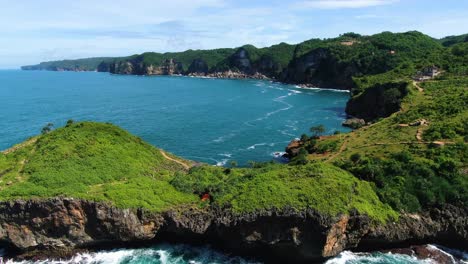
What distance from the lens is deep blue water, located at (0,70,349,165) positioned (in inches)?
3366

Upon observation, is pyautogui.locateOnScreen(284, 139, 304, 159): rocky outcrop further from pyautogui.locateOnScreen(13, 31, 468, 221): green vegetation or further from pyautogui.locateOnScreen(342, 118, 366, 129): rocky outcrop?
pyautogui.locateOnScreen(342, 118, 366, 129): rocky outcrop

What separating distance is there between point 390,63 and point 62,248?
17169 cm

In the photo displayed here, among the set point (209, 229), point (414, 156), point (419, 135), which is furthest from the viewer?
point (419, 135)

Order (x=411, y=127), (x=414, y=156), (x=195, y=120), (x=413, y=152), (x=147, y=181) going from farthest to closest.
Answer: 1. (x=195, y=120)
2. (x=411, y=127)
3. (x=413, y=152)
4. (x=414, y=156)
5. (x=147, y=181)

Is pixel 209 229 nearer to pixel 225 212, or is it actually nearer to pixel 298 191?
pixel 225 212

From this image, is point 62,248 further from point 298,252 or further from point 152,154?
point 298,252

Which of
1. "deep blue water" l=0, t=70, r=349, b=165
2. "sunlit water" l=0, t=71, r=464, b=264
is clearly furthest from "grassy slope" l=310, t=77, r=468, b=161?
"deep blue water" l=0, t=70, r=349, b=165

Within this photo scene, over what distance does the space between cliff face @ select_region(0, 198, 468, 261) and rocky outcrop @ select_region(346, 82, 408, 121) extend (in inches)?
2389

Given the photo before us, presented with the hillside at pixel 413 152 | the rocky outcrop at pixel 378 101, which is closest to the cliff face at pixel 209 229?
the hillside at pixel 413 152

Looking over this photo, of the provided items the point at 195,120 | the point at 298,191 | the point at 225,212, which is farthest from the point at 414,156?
the point at 195,120

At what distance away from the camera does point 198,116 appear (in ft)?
385

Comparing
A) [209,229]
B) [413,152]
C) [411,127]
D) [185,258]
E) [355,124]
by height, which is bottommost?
[185,258]

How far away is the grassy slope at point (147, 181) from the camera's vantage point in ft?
137

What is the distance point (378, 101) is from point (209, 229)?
83.0 meters
